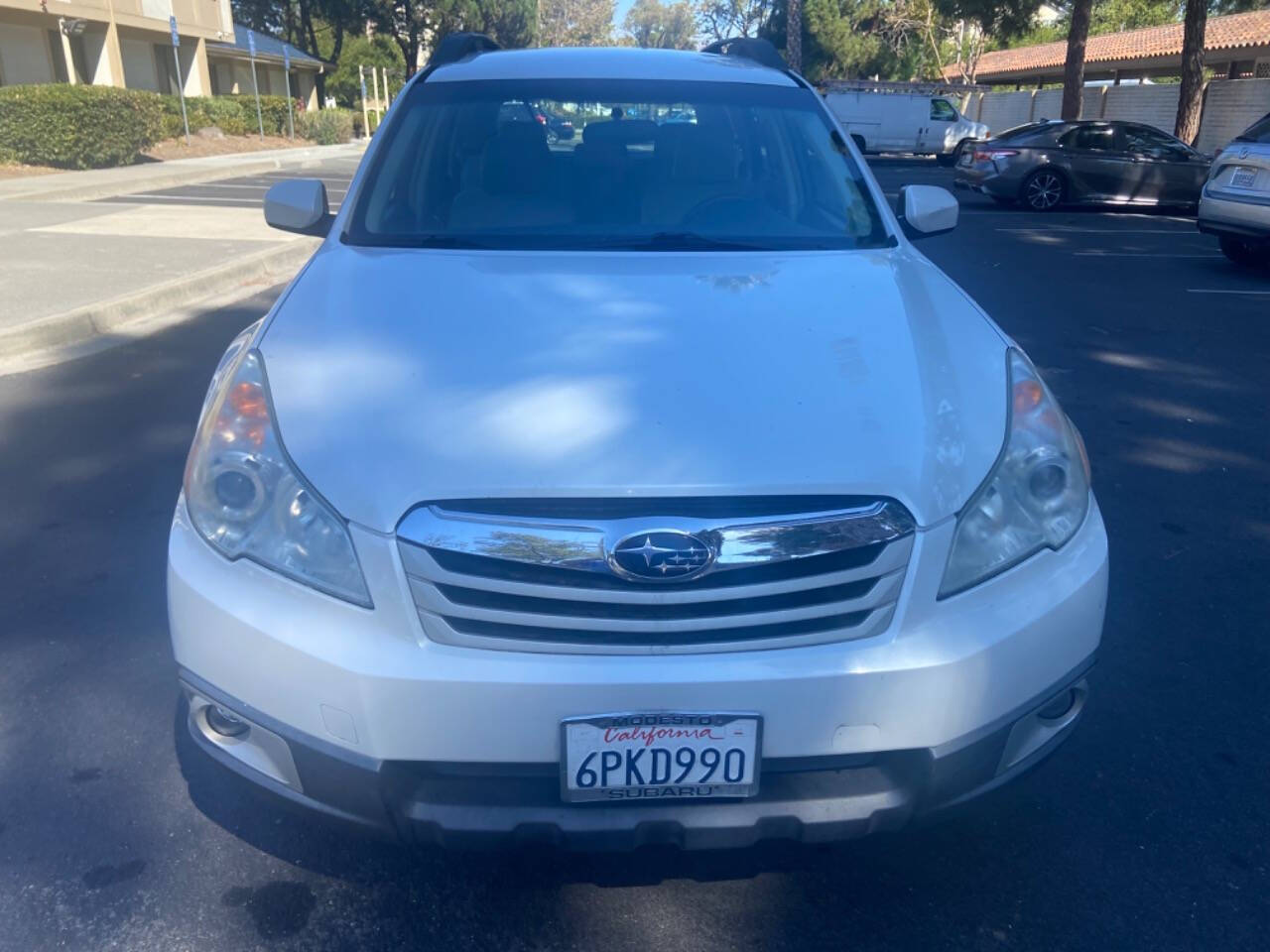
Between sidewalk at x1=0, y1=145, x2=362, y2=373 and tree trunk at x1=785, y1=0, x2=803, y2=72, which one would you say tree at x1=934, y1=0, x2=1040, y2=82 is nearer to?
tree trunk at x1=785, y1=0, x2=803, y2=72

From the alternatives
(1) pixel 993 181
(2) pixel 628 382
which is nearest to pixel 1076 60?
(1) pixel 993 181

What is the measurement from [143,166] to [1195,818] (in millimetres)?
22505

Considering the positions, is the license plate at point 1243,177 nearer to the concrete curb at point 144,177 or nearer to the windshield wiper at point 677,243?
the windshield wiper at point 677,243

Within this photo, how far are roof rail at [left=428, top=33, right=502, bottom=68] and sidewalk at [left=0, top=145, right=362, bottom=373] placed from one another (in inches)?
155

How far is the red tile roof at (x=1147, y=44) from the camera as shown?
29.7 m

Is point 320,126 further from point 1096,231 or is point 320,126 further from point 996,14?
point 1096,231

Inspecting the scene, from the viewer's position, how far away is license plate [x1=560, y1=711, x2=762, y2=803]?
6.36 ft

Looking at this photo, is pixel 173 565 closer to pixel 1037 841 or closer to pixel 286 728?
pixel 286 728

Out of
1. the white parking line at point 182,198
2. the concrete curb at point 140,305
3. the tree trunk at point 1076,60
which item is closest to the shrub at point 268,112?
the white parking line at point 182,198

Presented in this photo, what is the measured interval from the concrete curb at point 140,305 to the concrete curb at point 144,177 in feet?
22.9

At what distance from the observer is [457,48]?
13.7ft

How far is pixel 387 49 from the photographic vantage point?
2074 inches

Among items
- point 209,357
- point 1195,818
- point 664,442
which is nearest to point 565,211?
point 664,442

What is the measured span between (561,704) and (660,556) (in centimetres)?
31
